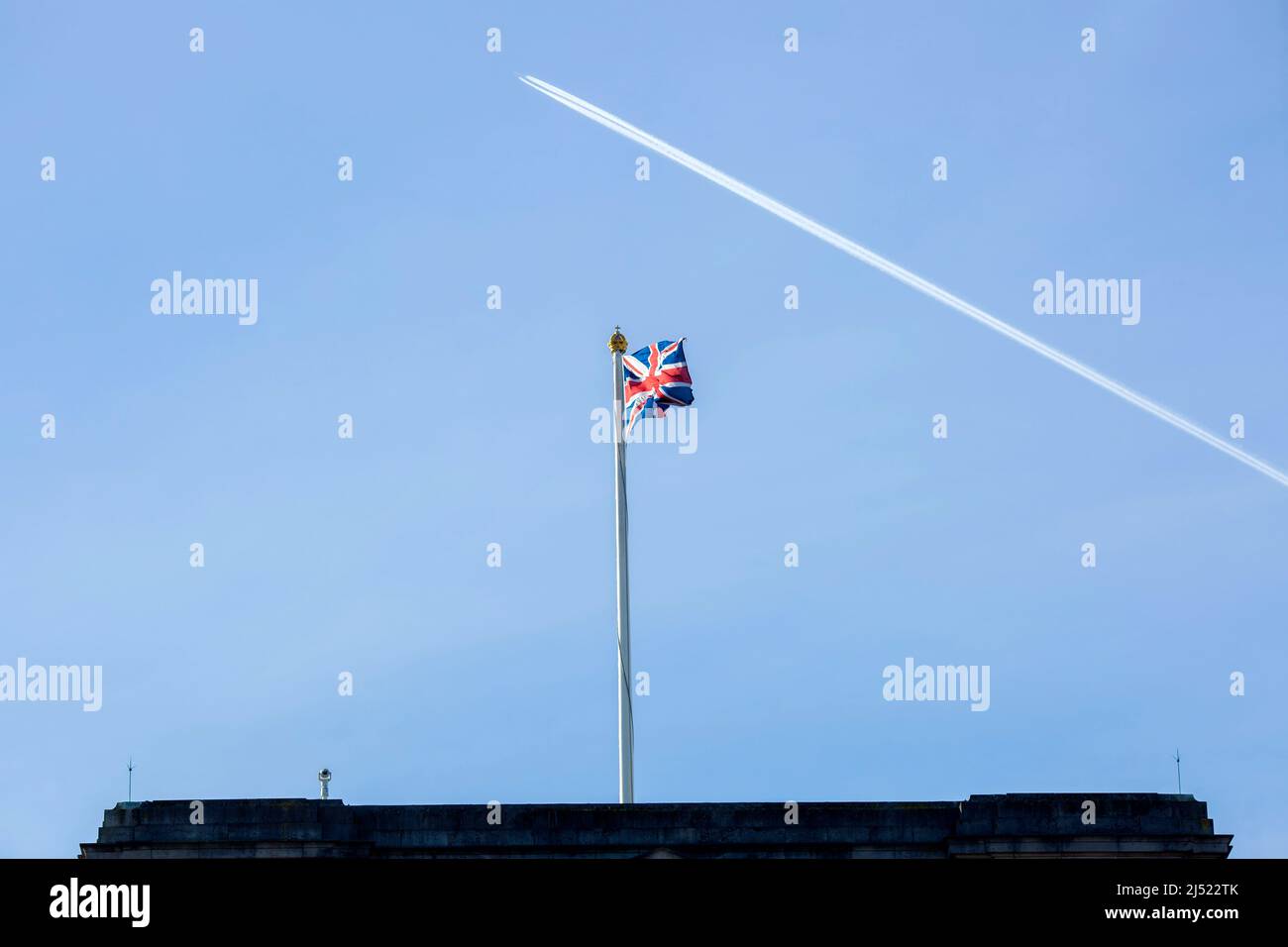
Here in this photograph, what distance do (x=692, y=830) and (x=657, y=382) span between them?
11724mm

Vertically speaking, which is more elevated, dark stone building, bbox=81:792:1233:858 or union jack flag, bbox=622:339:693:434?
union jack flag, bbox=622:339:693:434

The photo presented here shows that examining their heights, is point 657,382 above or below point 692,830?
above

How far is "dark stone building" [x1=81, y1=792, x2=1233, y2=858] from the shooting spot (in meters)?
54.4

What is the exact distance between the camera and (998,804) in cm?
5453

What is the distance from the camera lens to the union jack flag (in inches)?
2420

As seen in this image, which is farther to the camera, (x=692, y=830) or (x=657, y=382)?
(x=657, y=382)

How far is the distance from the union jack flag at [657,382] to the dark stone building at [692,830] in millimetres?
10840

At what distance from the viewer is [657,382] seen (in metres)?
61.5

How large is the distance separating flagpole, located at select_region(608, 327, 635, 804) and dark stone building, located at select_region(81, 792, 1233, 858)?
255 centimetres

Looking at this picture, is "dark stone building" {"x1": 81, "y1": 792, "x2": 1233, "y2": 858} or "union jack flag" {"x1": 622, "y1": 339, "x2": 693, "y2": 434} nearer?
"dark stone building" {"x1": 81, "y1": 792, "x2": 1233, "y2": 858}

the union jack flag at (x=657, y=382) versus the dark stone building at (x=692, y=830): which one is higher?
the union jack flag at (x=657, y=382)

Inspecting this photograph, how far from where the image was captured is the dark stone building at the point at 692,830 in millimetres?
54375

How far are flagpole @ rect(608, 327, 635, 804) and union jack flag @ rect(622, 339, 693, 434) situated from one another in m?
0.30
